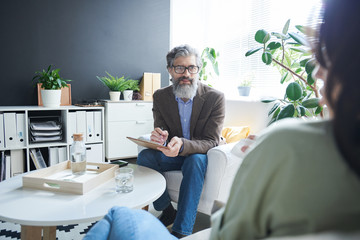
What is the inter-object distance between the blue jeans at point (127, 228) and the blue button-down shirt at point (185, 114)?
144cm

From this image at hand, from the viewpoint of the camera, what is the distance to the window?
300 cm

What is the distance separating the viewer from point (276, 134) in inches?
14.3

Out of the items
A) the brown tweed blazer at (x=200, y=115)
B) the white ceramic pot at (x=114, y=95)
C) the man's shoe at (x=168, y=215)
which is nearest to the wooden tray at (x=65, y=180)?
the man's shoe at (x=168, y=215)

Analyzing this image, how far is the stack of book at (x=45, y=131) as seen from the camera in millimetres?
2797

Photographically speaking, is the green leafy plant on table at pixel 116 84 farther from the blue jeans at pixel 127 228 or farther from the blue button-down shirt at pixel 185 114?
the blue jeans at pixel 127 228

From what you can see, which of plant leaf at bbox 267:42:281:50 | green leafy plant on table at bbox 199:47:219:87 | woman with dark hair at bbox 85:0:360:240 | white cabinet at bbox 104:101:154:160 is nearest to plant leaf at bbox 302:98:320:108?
plant leaf at bbox 267:42:281:50

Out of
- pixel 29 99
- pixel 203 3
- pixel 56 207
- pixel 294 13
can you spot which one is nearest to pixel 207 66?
pixel 203 3

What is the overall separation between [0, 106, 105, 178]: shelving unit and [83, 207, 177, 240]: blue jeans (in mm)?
2417

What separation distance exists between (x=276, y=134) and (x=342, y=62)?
116 mm

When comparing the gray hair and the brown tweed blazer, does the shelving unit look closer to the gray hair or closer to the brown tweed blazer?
the brown tweed blazer

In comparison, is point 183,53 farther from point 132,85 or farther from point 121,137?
point 121,137

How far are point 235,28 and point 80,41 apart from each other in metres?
1.95

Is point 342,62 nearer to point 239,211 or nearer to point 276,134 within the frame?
point 276,134

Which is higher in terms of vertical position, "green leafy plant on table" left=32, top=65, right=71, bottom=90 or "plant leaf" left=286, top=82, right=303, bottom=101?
"green leafy plant on table" left=32, top=65, right=71, bottom=90
